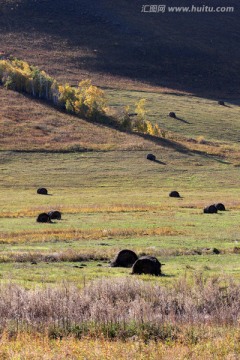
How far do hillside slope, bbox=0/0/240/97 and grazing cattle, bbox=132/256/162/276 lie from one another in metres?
124

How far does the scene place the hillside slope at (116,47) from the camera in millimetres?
157875

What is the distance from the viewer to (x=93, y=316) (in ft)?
44.2

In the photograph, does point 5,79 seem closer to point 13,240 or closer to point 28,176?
point 28,176

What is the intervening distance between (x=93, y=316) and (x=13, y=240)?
18459 millimetres

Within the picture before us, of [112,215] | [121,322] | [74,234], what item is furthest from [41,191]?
[121,322]

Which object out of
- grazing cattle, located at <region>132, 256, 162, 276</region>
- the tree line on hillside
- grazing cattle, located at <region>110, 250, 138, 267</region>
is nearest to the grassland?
grazing cattle, located at <region>132, 256, 162, 276</region>

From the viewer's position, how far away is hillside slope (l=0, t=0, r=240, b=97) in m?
158

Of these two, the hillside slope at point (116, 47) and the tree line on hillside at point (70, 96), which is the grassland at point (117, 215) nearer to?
the tree line on hillside at point (70, 96)

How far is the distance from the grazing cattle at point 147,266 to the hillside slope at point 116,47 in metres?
124

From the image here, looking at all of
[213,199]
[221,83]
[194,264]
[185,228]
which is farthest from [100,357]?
[221,83]

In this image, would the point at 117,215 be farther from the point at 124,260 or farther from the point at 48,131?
the point at 48,131

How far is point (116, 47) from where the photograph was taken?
590ft

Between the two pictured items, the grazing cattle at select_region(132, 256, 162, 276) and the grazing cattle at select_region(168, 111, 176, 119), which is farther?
the grazing cattle at select_region(168, 111, 176, 119)

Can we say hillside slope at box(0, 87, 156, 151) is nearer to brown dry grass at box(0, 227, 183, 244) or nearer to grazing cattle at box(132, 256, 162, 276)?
brown dry grass at box(0, 227, 183, 244)
